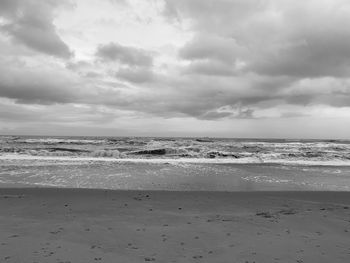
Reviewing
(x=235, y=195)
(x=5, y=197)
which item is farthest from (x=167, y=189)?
(x=5, y=197)

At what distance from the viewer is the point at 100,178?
12.5 m

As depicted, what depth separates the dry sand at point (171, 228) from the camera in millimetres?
4484

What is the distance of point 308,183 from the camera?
39.9 feet

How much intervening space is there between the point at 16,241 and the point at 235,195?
606 centimetres

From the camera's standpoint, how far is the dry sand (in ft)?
14.7

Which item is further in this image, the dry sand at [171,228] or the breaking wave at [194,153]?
the breaking wave at [194,153]

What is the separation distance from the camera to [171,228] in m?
5.70

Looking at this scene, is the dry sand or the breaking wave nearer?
the dry sand

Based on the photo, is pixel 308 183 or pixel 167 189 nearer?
pixel 167 189

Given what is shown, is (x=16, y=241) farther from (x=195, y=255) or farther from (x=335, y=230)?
(x=335, y=230)

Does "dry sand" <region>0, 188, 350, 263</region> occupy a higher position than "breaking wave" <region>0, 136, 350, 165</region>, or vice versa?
"breaking wave" <region>0, 136, 350, 165</region>

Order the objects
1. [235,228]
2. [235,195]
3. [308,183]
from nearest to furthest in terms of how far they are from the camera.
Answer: [235,228], [235,195], [308,183]

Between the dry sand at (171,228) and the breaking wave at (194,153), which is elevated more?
the breaking wave at (194,153)

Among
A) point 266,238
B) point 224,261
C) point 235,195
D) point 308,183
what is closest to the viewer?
point 224,261
